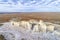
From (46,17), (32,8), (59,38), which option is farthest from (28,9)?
(59,38)

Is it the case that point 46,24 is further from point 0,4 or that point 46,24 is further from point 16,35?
point 0,4

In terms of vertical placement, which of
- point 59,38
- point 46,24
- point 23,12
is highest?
point 23,12

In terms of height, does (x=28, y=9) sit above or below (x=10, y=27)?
above

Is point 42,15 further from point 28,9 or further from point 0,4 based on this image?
point 0,4

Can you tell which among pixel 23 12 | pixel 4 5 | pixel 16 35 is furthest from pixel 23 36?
pixel 4 5

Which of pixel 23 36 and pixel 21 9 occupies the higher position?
pixel 21 9
